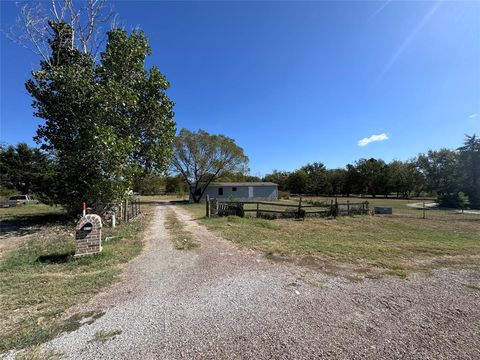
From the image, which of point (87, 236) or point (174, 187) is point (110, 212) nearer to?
point (87, 236)

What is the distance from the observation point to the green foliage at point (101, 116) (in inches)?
434

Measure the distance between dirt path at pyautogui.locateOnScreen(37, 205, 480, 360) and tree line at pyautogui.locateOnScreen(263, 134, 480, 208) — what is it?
109 ft

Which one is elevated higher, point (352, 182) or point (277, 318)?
point (352, 182)

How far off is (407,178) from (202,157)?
4428cm

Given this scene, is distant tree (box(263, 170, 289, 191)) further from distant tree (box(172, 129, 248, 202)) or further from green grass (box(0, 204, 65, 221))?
green grass (box(0, 204, 65, 221))

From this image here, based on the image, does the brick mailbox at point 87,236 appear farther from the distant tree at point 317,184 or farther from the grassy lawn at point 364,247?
the distant tree at point 317,184

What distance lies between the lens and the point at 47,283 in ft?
15.9

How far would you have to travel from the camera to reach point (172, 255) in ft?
23.0

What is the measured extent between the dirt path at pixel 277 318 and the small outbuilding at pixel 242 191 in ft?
109

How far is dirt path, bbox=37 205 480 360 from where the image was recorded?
9.33 ft

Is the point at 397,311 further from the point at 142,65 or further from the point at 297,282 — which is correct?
the point at 142,65

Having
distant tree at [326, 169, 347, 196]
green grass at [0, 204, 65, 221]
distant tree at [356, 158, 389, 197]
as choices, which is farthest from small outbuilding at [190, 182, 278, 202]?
distant tree at [356, 158, 389, 197]

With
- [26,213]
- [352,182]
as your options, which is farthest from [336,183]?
[26,213]

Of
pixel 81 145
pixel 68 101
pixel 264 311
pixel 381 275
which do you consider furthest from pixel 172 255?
pixel 68 101
